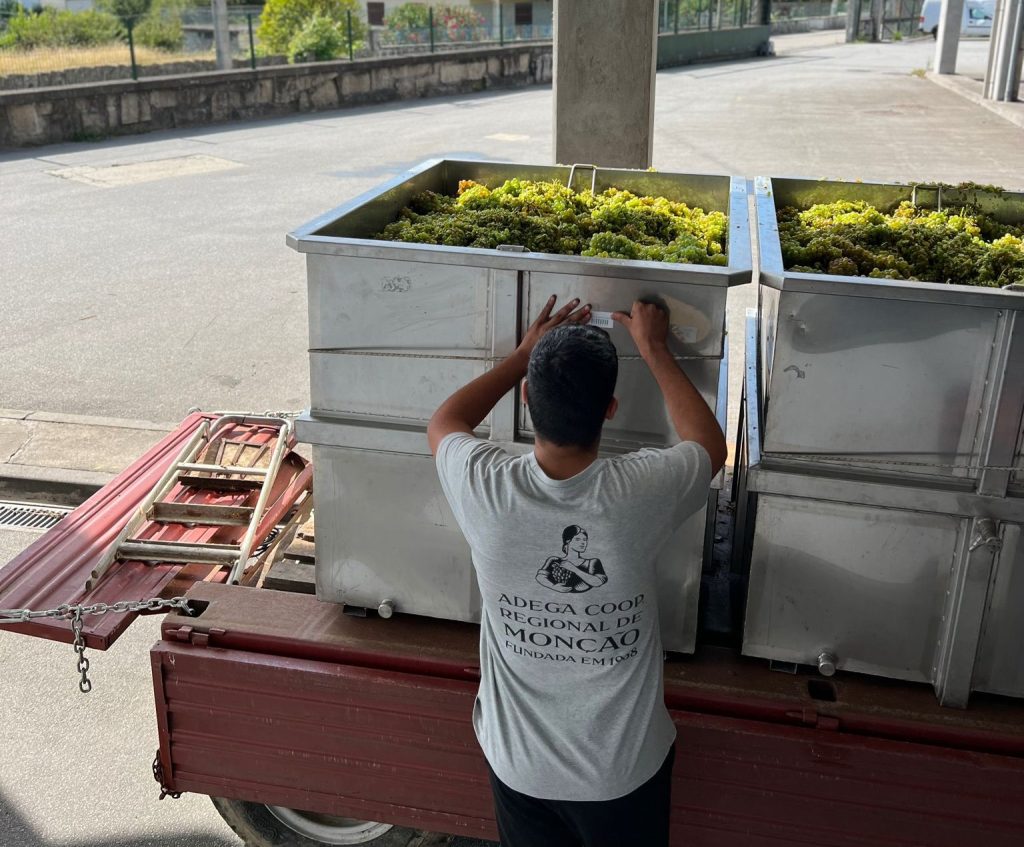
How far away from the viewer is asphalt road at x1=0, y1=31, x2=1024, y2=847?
4.41m

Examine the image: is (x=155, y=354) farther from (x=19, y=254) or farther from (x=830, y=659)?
(x=830, y=659)

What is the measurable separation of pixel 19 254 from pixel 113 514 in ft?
27.8

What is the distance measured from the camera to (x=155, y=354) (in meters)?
8.71

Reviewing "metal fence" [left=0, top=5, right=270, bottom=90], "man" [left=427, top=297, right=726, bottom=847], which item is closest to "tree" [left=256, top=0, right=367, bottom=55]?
"metal fence" [left=0, top=5, right=270, bottom=90]

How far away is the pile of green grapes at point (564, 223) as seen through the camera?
354 centimetres

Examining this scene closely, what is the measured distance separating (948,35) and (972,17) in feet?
56.3

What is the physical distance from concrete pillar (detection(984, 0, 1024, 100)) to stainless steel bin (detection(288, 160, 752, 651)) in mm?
25064

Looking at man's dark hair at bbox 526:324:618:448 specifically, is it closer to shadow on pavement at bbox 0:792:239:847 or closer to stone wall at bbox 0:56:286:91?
shadow on pavement at bbox 0:792:239:847

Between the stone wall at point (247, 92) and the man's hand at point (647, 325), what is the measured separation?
1889 centimetres

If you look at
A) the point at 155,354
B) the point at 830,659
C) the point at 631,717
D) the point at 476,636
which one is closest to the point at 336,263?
the point at 476,636

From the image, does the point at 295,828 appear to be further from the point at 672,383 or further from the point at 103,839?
the point at 672,383

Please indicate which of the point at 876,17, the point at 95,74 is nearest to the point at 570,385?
the point at 95,74

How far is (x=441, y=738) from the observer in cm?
322

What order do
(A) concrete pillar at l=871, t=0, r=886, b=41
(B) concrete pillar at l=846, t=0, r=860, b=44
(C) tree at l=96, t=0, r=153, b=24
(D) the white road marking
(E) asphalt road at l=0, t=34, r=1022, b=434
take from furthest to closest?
1. (A) concrete pillar at l=871, t=0, r=886, b=41
2. (B) concrete pillar at l=846, t=0, r=860, b=44
3. (C) tree at l=96, t=0, r=153, b=24
4. (D) the white road marking
5. (E) asphalt road at l=0, t=34, r=1022, b=434
